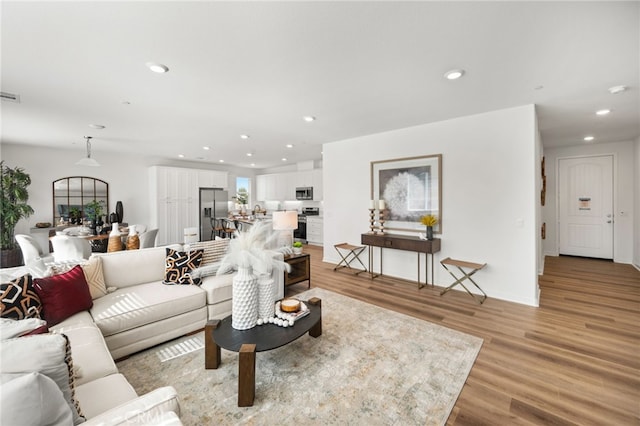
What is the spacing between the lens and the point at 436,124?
168 inches

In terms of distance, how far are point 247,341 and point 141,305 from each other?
4.05ft


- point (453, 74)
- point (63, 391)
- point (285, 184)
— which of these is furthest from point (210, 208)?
point (63, 391)

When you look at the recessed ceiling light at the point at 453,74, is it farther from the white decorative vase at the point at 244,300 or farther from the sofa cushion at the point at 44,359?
the sofa cushion at the point at 44,359

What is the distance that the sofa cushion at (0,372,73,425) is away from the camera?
2.60 ft

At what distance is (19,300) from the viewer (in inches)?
76.1

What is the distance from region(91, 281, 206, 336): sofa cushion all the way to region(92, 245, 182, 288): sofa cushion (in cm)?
10

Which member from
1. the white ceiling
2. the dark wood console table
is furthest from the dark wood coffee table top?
the dark wood console table

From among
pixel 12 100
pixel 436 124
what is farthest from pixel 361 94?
pixel 12 100

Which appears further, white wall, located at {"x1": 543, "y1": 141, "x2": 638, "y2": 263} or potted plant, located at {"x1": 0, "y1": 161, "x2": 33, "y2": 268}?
white wall, located at {"x1": 543, "y1": 141, "x2": 638, "y2": 263}

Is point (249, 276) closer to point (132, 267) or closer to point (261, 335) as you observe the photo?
point (261, 335)

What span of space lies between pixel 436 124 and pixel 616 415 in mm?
3731

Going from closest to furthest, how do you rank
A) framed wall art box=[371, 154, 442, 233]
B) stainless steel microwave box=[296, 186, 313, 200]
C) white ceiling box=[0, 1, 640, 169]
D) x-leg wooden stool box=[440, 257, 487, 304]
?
white ceiling box=[0, 1, 640, 169] → x-leg wooden stool box=[440, 257, 487, 304] → framed wall art box=[371, 154, 442, 233] → stainless steel microwave box=[296, 186, 313, 200]

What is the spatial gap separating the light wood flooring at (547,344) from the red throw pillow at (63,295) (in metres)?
2.55

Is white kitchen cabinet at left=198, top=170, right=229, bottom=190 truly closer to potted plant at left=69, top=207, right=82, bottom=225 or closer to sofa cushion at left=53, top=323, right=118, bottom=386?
potted plant at left=69, top=207, right=82, bottom=225
